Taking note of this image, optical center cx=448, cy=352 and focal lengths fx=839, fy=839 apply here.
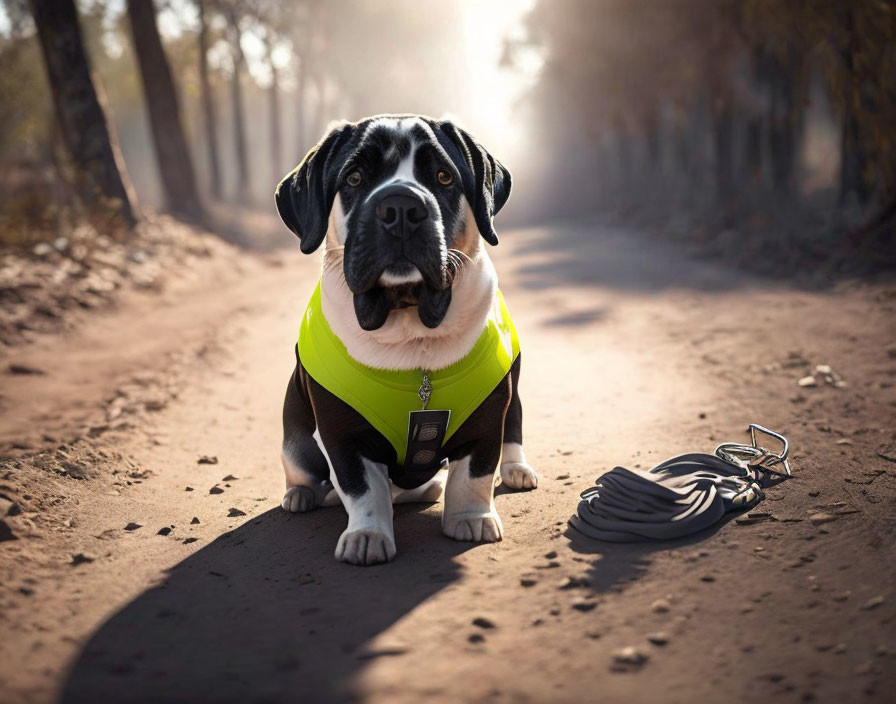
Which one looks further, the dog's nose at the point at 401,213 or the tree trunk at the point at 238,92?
the tree trunk at the point at 238,92

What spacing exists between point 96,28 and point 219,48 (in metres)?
4.98

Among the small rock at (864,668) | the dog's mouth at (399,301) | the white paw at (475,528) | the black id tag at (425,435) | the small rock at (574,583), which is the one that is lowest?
the white paw at (475,528)

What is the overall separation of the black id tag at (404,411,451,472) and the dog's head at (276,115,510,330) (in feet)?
1.34

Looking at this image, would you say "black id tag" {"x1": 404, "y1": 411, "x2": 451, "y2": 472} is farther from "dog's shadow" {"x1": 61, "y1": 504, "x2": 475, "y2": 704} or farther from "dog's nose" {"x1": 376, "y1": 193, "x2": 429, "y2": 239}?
"dog's nose" {"x1": 376, "y1": 193, "x2": 429, "y2": 239}

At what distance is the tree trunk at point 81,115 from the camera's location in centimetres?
1398

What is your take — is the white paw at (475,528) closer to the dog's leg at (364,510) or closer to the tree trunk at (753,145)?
the dog's leg at (364,510)

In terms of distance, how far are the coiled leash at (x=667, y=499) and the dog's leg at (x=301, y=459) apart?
132 cm

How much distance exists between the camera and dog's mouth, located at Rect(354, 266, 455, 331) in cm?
361

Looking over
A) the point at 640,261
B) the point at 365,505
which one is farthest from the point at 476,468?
the point at 640,261

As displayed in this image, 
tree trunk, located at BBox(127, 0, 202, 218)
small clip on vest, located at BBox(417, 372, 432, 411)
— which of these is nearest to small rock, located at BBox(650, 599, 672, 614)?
small clip on vest, located at BBox(417, 372, 432, 411)

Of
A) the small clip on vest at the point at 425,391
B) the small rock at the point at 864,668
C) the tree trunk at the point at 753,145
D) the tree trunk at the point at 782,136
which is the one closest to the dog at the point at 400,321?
the small clip on vest at the point at 425,391

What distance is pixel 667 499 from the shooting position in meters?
3.84

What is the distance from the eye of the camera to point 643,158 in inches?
1225

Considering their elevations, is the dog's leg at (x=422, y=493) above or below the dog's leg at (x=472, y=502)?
below
